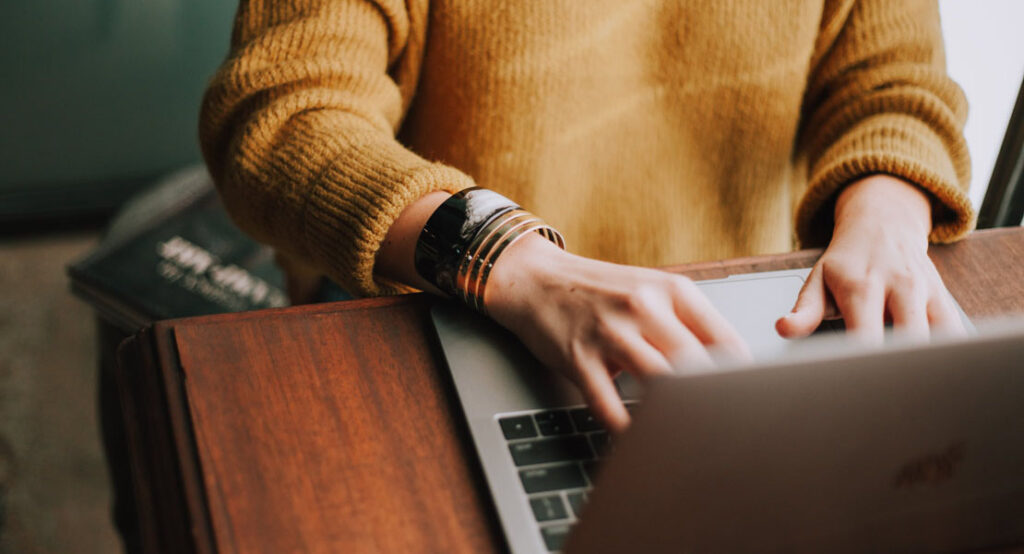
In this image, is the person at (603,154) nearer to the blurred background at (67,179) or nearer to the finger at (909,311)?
the finger at (909,311)

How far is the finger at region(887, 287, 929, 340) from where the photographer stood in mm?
516

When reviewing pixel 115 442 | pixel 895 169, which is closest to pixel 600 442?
pixel 895 169

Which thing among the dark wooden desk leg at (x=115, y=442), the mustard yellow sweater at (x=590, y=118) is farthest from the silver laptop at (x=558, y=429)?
the dark wooden desk leg at (x=115, y=442)

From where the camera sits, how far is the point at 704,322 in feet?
1.52

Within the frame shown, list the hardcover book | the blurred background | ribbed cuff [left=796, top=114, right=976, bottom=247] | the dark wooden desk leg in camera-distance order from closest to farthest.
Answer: ribbed cuff [left=796, top=114, right=976, bottom=247] < the dark wooden desk leg < the hardcover book < the blurred background

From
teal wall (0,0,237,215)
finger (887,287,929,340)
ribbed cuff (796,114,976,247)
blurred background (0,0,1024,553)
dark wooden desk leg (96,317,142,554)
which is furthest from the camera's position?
teal wall (0,0,237,215)

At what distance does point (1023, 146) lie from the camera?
87cm

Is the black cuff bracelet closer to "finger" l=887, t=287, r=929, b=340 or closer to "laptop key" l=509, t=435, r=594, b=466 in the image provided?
"laptop key" l=509, t=435, r=594, b=466

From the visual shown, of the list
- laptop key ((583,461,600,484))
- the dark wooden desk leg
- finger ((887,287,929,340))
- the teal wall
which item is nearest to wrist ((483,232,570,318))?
laptop key ((583,461,600,484))

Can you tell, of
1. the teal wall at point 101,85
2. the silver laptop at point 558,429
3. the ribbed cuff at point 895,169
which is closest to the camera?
the silver laptop at point 558,429

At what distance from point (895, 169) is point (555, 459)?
402mm

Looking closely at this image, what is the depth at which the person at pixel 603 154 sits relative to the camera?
505 mm

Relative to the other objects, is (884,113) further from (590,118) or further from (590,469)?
(590,469)

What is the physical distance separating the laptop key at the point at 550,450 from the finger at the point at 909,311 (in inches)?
9.3
